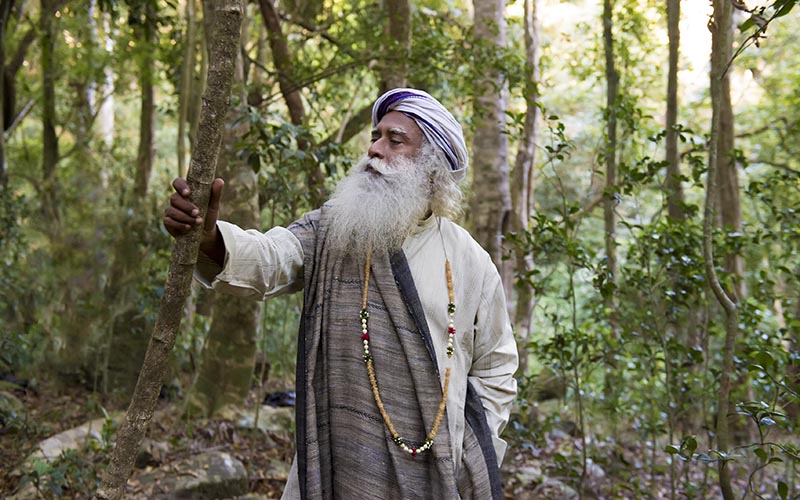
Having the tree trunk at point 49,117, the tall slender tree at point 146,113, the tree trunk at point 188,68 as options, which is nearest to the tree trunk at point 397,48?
the tree trunk at point 188,68

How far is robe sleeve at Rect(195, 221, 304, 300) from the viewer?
6.46ft

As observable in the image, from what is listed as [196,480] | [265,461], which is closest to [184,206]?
[196,480]

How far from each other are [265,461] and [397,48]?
3.06 meters

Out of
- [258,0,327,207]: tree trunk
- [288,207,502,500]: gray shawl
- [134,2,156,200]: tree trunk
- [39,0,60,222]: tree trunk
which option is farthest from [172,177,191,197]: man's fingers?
[134,2,156,200]: tree trunk

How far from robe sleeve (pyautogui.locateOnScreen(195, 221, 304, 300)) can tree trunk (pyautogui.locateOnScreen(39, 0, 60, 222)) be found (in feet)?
21.4

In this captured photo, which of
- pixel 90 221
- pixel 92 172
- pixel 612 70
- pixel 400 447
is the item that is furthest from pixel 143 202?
pixel 400 447

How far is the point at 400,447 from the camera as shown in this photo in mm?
2143

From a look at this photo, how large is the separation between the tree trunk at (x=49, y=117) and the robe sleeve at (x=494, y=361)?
21.9 ft

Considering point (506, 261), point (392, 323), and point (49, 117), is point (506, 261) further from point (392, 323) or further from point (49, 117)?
point (49, 117)

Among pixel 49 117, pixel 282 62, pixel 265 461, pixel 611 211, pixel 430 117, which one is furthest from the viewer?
pixel 49 117

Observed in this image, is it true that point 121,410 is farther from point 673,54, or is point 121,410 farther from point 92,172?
point 673,54

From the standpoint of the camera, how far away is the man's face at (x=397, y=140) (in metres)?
2.45

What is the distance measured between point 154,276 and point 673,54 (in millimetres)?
4504

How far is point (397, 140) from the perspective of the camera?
2461mm
